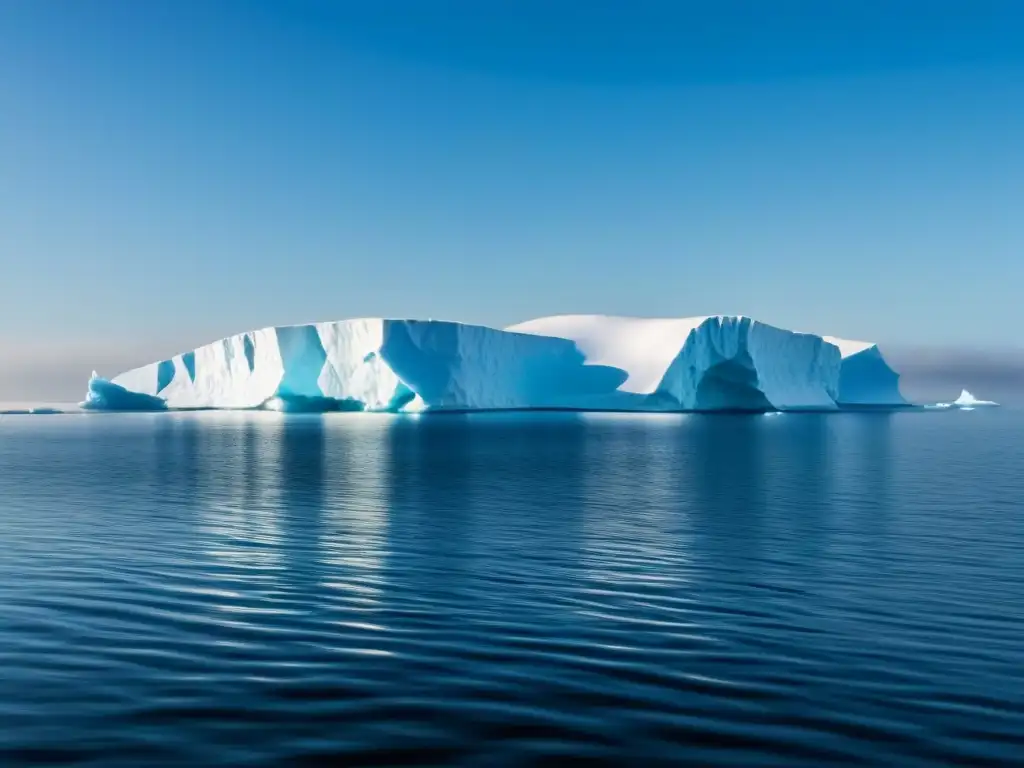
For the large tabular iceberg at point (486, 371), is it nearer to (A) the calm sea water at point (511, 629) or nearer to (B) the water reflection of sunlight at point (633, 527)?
(B) the water reflection of sunlight at point (633, 527)

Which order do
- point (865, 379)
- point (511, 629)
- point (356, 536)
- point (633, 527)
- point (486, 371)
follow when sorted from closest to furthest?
point (511, 629) → point (356, 536) → point (633, 527) → point (486, 371) → point (865, 379)

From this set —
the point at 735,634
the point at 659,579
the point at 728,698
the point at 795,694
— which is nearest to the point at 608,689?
the point at 728,698

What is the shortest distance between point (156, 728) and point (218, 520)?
9.78 metres

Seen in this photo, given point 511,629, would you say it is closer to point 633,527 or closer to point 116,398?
point 633,527

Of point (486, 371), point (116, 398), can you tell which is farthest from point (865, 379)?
point (116, 398)

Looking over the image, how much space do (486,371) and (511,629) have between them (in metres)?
54.5

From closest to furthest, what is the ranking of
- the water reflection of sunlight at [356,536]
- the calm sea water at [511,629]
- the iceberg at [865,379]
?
the calm sea water at [511,629]
the water reflection of sunlight at [356,536]
the iceberg at [865,379]

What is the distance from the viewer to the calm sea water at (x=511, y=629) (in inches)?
182

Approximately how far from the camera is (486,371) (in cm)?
6134

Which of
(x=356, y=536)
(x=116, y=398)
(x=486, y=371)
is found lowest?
(x=356, y=536)

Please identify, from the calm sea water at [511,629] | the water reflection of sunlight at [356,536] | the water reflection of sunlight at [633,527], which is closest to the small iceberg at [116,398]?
the water reflection of sunlight at [356,536]

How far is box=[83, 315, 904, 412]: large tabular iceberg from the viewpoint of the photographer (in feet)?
192

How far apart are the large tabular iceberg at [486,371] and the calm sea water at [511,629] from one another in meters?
41.7

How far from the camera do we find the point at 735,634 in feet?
22.2
